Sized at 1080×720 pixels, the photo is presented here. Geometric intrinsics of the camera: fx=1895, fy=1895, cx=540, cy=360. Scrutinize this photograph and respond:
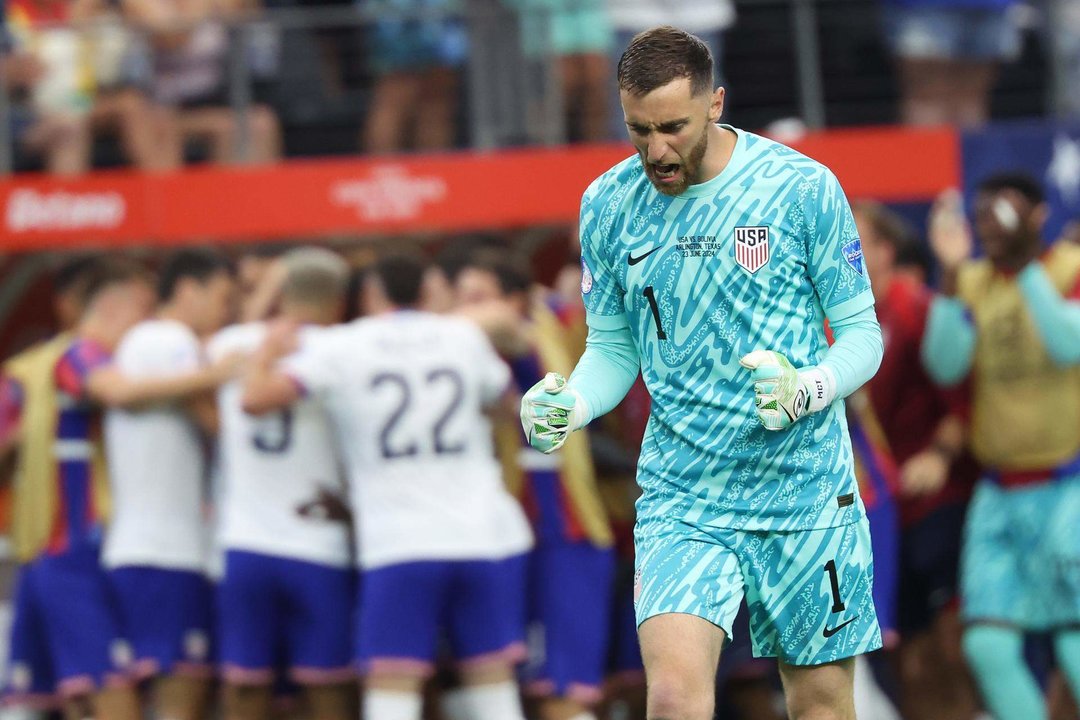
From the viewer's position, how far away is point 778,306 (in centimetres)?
527

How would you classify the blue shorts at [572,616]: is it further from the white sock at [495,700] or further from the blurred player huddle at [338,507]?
the white sock at [495,700]

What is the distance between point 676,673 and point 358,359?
3.77 metres

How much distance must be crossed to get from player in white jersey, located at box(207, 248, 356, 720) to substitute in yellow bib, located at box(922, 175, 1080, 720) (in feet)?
9.42

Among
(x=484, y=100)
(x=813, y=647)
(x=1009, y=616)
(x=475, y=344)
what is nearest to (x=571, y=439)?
(x=475, y=344)

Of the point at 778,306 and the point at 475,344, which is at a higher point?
the point at 778,306

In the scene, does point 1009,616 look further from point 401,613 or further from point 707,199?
point 707,199

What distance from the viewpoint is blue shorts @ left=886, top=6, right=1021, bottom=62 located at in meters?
11.7

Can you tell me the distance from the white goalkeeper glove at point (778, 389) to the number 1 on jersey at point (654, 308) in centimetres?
43

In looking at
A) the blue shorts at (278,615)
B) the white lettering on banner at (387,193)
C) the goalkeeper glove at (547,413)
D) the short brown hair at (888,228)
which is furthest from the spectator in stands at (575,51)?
the goalkeeper glove at (547,413)

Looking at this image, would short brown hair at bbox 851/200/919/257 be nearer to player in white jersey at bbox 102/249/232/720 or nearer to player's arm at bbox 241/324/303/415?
player's arm at bbox 241/324/303/415

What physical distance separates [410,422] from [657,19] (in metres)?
4.04

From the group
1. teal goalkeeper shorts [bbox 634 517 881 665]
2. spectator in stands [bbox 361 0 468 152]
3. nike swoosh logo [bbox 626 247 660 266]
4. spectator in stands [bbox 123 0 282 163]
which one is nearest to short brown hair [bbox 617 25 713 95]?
nike swoosh logo [bbox 626 247 660 266]

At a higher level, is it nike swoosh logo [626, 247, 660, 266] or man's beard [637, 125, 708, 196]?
man's beard [637, 125, 708, 196]

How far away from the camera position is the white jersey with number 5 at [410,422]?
8.47 metres
